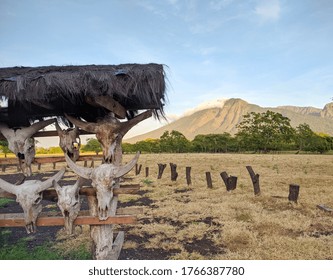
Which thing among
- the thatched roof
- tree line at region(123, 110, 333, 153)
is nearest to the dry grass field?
the thatched roof

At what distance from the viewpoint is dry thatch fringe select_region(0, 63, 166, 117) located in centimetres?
419

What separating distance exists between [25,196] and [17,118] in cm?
146

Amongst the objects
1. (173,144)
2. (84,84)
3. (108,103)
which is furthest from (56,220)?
(173,144)

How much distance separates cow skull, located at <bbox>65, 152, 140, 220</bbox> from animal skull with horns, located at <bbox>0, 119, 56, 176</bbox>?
0.90m

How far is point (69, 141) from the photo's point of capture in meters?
4.94

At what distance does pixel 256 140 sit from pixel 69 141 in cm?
7247

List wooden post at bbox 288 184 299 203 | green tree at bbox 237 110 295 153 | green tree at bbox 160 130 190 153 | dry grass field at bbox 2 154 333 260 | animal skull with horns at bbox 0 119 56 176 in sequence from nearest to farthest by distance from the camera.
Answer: animal skull with horns at bbox 0 119 56 176 → dry grass field at bbox 2 154 333 260 → wooden post at bbox 288 184 299 203 → green tree at bbox 237 110 295 153 → green tree at bbox 160 130 190 153

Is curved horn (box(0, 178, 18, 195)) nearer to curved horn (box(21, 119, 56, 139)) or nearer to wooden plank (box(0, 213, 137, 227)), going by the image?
wooden plank (box(0, 213, 137, 227))

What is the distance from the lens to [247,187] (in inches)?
588

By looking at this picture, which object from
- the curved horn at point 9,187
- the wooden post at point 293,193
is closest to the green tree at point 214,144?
the wooden post at point 293,193

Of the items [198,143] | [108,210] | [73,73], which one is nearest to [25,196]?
[108,210]

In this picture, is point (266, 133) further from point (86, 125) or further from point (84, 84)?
point (84, 84)

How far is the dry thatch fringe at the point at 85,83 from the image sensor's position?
165 inches
